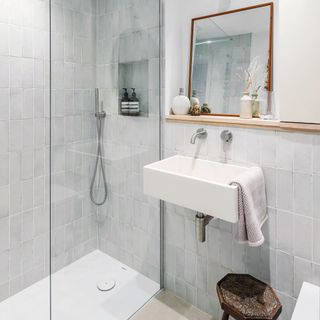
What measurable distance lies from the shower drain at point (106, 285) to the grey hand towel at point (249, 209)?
1.03 metres

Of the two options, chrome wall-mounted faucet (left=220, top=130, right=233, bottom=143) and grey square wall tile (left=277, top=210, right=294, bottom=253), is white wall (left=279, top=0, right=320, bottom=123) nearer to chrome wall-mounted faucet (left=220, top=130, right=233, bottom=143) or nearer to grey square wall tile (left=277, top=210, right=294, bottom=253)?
chrome wall-mounted faucet (left=220, top=130, right=233, bottom=143)

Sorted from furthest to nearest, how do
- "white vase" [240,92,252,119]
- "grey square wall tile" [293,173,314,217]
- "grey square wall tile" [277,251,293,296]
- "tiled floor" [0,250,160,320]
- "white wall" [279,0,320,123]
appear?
"tiled floor" [0,250,160,320] < "white vase" [240,92,252,119] < "grey square wall tile" [277,251,293,296] < "grey square wall tile" [293,173,314,217] < "white wall" [279,0,320,123]

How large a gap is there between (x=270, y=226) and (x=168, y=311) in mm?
902

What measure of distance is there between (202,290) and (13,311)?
1244mm

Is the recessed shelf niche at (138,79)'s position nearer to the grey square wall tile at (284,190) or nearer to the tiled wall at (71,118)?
the tiled wall at (71,118)

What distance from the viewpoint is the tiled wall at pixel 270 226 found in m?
1.42

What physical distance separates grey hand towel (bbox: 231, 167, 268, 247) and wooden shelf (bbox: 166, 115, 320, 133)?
0.84ft

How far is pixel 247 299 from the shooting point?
4.70 feet

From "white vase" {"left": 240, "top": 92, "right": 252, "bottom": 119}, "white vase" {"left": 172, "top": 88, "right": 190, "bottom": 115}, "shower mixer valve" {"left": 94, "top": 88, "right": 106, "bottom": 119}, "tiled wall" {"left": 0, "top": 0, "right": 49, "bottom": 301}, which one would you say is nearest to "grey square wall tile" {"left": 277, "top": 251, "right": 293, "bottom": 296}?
"white vase" {"left": 240, "top": 92, "right": 252, "bottom": 119}

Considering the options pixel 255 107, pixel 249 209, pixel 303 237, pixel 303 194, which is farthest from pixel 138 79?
pixel 303 237

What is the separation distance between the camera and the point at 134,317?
1843mm

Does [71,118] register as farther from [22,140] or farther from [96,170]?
[22,140]

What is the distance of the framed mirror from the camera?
1.67 m

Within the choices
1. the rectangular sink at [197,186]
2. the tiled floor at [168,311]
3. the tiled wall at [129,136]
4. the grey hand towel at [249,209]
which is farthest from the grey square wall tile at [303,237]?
the tiled wall at [129,136]
